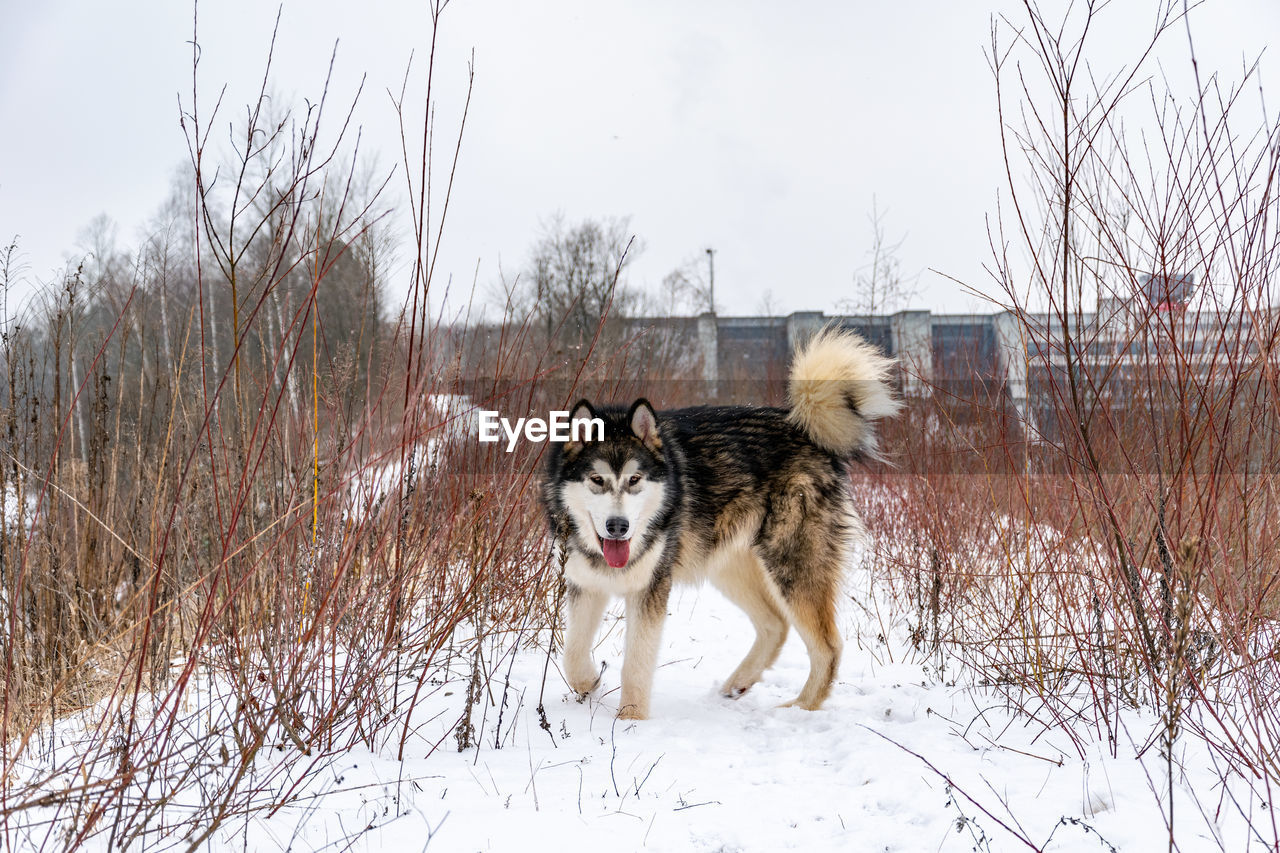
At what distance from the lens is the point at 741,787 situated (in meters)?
2.72

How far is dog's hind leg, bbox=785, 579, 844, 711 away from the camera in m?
3.80

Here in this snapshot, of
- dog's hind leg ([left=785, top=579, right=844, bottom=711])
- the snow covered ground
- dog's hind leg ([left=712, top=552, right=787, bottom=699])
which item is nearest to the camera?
the snow covered ground

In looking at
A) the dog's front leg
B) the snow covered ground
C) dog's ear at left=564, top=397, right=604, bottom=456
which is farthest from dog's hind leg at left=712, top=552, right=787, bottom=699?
dog's ear at left=564, top=397, right=604, bottom=456

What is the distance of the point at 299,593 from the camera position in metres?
2.62

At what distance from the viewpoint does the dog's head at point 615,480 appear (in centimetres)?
357

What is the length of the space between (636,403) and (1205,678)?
8.06ft

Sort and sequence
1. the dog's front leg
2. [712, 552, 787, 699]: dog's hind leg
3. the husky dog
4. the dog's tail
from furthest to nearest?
[712, 552, 787, 699]: dog's hind leg, the dog's tail, the husky dog, the dog's front leg

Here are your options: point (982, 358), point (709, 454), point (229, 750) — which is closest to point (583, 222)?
point (982, 358)

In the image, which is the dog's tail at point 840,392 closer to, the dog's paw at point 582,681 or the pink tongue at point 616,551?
the pink tongue at point 616,551

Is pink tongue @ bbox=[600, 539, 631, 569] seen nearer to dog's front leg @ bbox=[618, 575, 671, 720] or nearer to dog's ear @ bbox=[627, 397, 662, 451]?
dog's front leg @ bbox=[618, 575, 671, 720]

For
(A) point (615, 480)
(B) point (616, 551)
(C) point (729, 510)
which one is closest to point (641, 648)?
(B) point (616, 551)

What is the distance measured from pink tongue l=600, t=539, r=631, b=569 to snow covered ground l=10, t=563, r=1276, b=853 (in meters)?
0.67

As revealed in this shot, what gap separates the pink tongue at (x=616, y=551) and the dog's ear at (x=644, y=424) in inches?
19.8

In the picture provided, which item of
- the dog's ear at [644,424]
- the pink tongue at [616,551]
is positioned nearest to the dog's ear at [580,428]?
the dog's ear at [644,424]
